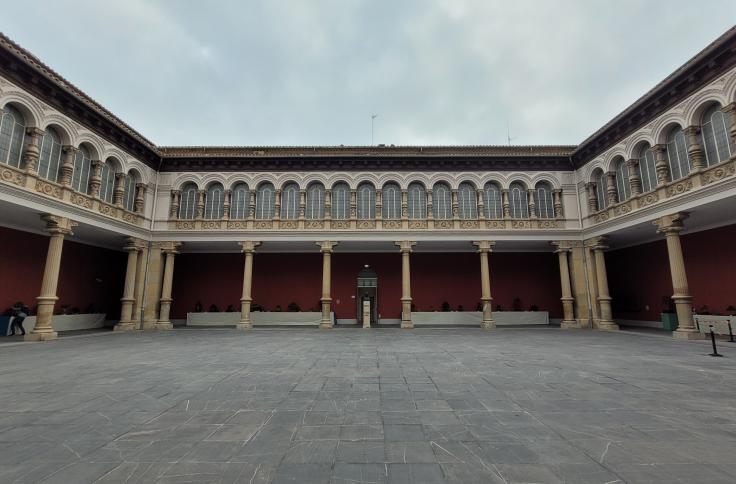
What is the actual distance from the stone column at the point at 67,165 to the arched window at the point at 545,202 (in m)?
23.9

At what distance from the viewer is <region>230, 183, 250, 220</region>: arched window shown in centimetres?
1973

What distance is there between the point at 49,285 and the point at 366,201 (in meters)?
15.0

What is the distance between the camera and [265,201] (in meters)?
19.8

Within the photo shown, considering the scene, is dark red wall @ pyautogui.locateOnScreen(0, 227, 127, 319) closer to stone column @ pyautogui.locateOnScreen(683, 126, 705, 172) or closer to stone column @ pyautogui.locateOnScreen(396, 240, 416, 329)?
stone column @ pyautogui.locateOnScreen(396, 240, 416, 329)

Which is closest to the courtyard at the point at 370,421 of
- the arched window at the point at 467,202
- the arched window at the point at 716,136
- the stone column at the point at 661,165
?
the arched window at the point at 716,136

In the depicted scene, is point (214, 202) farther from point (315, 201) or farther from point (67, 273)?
point (67, 273)

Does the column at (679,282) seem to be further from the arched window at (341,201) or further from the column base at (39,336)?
the column base at (39,336)

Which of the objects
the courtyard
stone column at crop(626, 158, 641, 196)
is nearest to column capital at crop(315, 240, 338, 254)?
the courtyard

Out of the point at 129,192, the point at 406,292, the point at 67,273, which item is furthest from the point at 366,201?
the point at 67,273

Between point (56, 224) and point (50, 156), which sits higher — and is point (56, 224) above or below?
below

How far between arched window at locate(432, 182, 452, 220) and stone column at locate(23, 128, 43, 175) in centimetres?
1840

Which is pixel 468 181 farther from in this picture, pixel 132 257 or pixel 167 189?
pixel 132 257

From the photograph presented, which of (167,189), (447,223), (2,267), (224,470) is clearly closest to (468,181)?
(447,223)

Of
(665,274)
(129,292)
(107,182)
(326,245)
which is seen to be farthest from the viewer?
(326,245)
